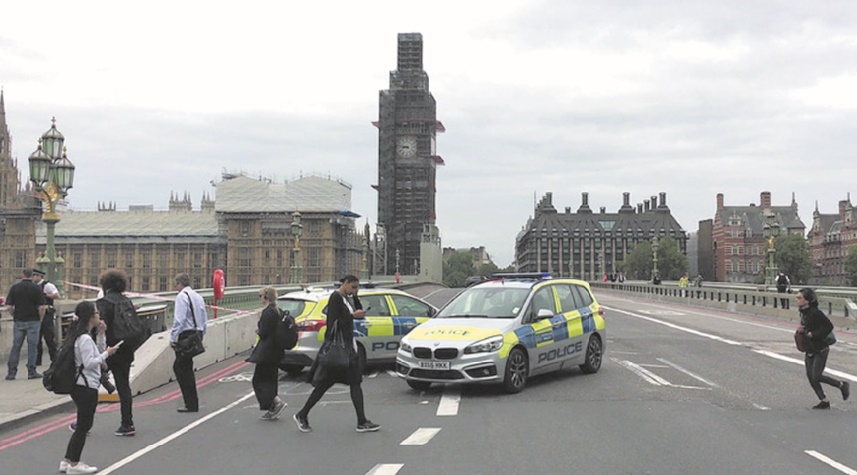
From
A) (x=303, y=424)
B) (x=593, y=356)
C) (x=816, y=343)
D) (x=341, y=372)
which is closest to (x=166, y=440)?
(x=303, y=424)

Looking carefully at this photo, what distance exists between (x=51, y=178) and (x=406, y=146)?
142417 mm

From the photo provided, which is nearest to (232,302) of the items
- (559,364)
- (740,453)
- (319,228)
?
(559,364)

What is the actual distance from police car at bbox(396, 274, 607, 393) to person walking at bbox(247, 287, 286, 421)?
6.70ft

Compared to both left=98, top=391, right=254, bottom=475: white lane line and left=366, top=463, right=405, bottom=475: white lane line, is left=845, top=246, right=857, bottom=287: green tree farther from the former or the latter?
left=366, top=463, right=405, bottom=475: white lane line

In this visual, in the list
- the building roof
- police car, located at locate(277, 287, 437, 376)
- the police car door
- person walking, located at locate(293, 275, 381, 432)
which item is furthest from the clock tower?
person walking, located at locate(293, 275, 381, 432)

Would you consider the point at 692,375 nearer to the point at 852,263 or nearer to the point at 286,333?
the point at 286,333

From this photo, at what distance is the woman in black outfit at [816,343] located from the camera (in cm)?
986

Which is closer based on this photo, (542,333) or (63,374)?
(63,374)

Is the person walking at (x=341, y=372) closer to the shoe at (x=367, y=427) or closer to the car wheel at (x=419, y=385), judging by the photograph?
the shoe at (x=367, y=427)

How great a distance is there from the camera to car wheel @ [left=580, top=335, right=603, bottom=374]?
1309 cm

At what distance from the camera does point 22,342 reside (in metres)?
12.7

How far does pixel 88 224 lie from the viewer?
114 meters

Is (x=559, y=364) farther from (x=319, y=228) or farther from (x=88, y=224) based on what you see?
(x=88, y=224)

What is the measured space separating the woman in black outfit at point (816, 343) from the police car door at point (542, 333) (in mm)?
3478
